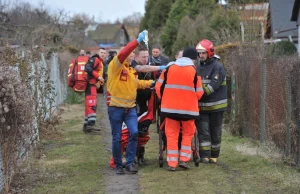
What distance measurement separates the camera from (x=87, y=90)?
13.4 m

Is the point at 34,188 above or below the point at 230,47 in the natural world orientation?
below

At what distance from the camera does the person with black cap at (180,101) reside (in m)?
8.40

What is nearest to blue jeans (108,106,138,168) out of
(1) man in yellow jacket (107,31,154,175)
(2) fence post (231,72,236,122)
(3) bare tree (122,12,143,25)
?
(1) man in yellow jacket (107,31,154,175)

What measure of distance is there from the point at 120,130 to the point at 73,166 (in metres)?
1.18

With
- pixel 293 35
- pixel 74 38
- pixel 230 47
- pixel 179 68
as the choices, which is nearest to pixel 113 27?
pixel 74 38

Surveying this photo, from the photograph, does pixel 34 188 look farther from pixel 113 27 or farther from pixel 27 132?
pixel 113 27

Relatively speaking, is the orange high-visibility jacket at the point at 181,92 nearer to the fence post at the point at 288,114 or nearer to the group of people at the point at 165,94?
the group of people at the point at 165,94

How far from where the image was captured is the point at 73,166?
9164mm

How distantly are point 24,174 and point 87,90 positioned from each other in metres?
5.31

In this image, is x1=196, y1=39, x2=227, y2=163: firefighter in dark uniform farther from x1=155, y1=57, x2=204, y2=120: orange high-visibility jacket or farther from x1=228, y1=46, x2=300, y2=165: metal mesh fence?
x1=228, y1=46, x2=300, y2=165: metal mesh fence

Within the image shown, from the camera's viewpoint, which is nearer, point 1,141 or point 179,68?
point 1,141

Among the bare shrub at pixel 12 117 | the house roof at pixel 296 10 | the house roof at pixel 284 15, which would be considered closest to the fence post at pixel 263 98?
the bare shrub at pixel 12 117

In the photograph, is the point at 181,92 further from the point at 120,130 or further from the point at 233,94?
the point at 233,94

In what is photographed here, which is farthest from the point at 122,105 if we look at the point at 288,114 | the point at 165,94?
the point at 288,114
